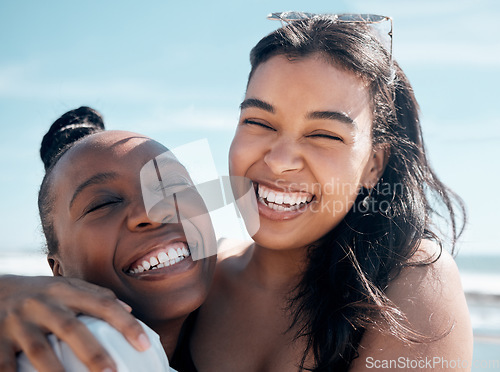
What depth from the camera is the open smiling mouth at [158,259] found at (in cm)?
→ 210

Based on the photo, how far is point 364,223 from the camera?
2.69m

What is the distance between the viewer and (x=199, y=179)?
8.59ft

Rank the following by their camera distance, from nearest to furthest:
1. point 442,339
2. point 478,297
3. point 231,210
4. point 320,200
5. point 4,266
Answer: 1. point 442,339
2. point 320,200
3. point 231,210
4. point 478,297
5. point 4,266

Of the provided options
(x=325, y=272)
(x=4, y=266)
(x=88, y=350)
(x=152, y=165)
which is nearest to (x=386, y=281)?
(x=325, y=272)

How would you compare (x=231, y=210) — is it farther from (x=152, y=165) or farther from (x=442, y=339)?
(x=442, y=339)

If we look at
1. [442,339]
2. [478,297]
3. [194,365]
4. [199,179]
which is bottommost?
[478,297]

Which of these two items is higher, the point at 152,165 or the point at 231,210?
the point at 152,165

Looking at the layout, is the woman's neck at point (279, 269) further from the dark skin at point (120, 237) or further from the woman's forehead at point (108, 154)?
the woman's forehead at point (108, 154)

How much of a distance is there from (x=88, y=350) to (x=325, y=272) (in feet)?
5.04

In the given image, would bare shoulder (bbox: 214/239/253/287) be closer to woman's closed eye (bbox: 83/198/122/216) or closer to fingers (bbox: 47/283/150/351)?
woman's closed eye (bbox: 83/198/122/216)

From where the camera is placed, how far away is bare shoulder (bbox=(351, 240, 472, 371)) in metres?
2.05

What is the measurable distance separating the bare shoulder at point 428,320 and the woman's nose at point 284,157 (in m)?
0.75

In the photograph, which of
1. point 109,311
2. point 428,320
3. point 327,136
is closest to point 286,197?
point 327,136

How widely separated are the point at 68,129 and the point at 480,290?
12.6 meters
